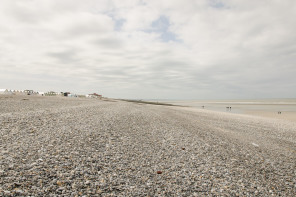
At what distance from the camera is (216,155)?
9539mm

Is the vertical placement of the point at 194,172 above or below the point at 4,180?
below

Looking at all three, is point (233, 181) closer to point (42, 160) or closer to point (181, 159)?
point (181, 159)

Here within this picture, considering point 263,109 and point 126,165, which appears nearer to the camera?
point 126,165

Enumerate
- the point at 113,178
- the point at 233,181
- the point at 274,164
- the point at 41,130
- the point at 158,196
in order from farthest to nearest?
the point at 41,130
the point at 274,164
the point at 233,181
the point at 113,178
the point at 158,196

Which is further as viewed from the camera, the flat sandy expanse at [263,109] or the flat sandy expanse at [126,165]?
the flat sandy expanse at [263,109]

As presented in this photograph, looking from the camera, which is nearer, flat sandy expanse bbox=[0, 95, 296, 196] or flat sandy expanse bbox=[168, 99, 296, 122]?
flat sandy expanse bbox=[0, 95, 296, 196]

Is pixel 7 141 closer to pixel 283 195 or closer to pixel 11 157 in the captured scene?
pixel 11 157

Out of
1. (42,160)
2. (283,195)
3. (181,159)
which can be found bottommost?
(283,195)

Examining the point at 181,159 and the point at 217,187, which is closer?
the point at 217,187

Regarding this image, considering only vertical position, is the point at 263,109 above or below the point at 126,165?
above

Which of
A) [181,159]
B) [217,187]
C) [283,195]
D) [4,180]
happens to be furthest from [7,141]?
[283,195]

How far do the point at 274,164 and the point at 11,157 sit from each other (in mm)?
12532

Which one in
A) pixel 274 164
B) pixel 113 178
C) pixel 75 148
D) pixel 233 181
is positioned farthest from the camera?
pixel 274 164

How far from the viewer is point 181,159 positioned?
8.53 meters
